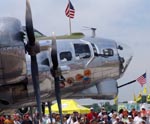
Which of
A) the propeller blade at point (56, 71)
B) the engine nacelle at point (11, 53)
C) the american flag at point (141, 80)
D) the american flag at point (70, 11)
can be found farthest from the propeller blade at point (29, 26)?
the american flag at point (141, 80)

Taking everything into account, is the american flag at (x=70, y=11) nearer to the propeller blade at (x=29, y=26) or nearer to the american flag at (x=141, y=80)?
the american flag at (x=141, y=80)

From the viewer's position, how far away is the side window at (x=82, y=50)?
15.2 metres

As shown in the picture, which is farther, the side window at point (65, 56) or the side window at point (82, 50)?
the side window at point (82, 50)

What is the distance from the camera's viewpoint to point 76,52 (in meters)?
15.2

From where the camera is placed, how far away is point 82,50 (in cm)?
1530

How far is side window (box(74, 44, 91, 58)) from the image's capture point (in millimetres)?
15216

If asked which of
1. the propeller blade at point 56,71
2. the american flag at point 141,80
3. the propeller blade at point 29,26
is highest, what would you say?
the propeller blade at point 29,26

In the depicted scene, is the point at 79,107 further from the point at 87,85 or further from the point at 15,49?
the point at 15,49

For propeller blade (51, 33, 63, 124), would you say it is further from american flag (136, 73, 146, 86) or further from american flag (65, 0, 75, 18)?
american flag (136, 73, 146, 86)

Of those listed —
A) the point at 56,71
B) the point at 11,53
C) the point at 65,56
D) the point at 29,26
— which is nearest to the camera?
the point at 11,53

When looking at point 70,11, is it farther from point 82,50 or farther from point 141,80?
point 141,80

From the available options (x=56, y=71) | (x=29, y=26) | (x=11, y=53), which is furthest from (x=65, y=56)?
(x=11, y=53)

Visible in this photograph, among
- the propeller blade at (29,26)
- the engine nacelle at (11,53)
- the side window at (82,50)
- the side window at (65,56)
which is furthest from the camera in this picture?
→ the side window at (82,50)

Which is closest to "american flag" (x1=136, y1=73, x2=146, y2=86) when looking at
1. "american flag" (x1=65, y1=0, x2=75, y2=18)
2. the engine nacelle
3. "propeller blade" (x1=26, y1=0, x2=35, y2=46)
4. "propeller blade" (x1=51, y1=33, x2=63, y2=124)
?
"american flag" (x1=65, y1=0, x2=75, y2=18)
